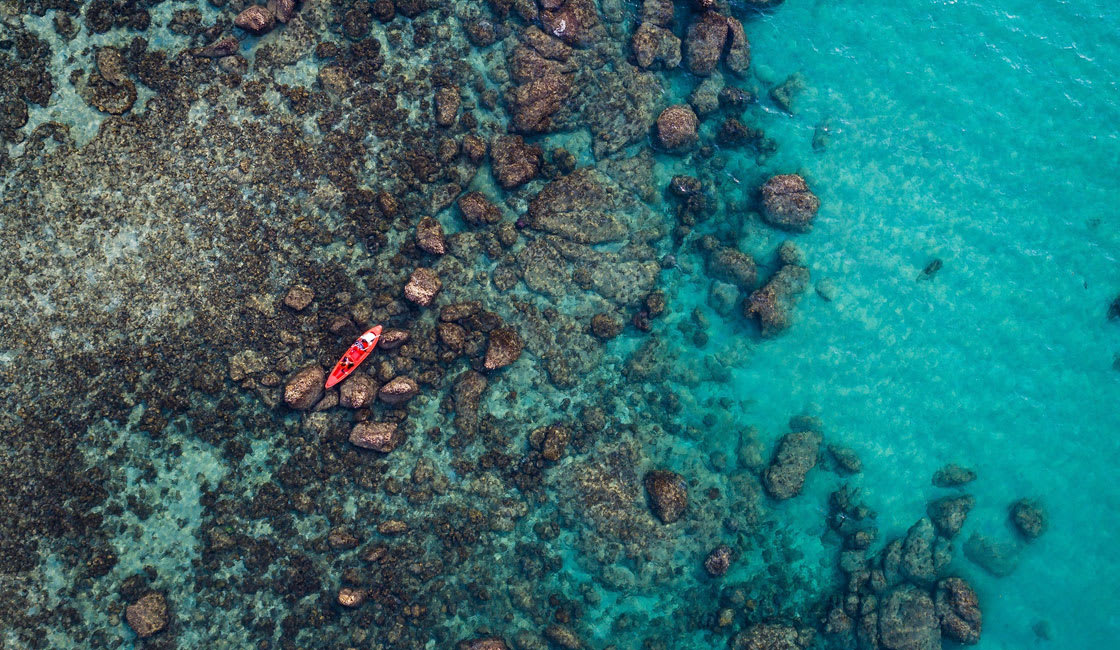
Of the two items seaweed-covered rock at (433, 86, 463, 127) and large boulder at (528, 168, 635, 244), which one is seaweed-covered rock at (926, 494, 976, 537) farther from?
seaweed-covered rock at (433, 86, 463, 127)

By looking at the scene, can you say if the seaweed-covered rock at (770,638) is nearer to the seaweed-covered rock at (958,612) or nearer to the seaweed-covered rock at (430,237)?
the seaweed-covered rock at (958,612)

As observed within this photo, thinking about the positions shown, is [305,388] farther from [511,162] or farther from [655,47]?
[655,47]

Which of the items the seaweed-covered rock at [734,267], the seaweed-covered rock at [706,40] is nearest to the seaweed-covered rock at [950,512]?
the seaweed-covered rock at [734,267]

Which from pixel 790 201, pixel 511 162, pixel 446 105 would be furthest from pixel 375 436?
pixel 790 201

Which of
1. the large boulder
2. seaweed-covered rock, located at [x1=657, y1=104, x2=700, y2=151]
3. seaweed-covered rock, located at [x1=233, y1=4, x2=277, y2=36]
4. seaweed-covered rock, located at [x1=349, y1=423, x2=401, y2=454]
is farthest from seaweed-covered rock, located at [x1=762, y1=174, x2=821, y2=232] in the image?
seaweed-covered rock, located at [x1=233, y1=4, x2=277, y2=36]

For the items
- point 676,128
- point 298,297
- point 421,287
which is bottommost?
point 298,297

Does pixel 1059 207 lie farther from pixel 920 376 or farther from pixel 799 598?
pixel 799 598

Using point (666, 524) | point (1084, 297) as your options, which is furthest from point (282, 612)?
point (1084, 297)
